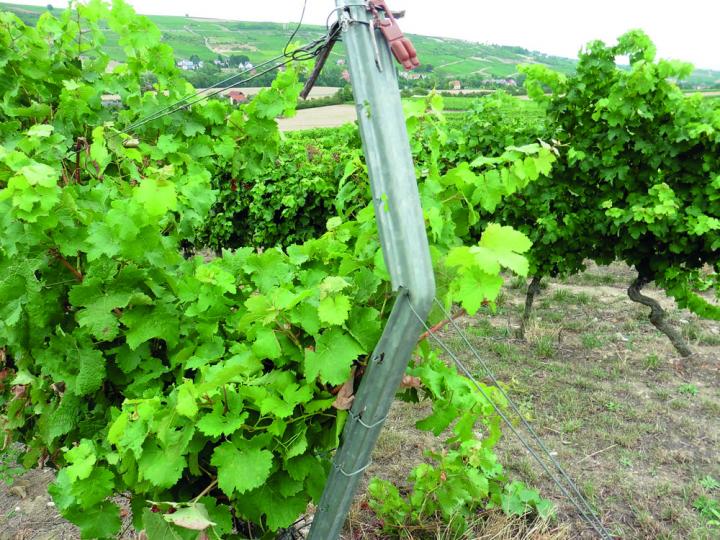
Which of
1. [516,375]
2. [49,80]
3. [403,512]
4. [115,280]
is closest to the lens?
[115,280]

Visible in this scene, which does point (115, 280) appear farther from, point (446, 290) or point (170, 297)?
point (446, 290)

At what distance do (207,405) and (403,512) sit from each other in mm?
2100

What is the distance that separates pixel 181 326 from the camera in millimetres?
1826

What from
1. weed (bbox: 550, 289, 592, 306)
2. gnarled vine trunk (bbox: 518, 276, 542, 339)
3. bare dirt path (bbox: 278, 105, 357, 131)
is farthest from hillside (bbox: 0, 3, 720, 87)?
gnarled vine trunk (bbox: 518, 276, 542, 339)

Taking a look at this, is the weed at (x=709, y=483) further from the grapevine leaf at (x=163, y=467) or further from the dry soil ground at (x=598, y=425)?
the grapevine leaf at (x=163, y=467)

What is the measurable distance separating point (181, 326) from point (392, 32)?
1175mm

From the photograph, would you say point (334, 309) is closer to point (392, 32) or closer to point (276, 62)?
point (392, 32)

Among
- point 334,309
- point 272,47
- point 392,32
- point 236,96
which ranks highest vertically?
point 272,47

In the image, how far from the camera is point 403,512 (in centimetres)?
312

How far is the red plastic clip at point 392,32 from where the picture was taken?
4.04 ft

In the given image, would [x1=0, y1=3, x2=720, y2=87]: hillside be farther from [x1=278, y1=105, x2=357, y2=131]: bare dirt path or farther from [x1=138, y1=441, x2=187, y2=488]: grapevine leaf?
[x1=138, y1=441, x2=187, y2=488]: grapevine leaf

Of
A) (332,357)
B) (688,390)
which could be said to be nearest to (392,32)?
(332,357)

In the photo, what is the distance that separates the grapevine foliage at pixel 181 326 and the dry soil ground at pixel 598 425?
1165 millimetres

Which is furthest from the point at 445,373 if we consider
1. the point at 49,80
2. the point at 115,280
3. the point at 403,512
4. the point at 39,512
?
the point at 39,512
